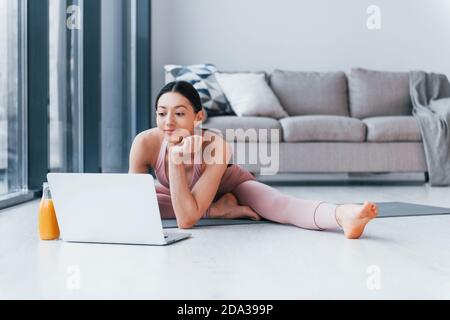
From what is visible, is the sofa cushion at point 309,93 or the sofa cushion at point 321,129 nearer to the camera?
the sofa cushion at point 321,129

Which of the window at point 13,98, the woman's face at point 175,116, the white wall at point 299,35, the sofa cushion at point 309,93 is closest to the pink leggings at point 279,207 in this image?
the woman's face at point 175,116

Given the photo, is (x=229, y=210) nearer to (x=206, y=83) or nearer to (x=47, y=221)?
(x=47, y=221)

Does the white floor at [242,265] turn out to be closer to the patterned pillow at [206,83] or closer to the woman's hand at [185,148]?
the woman's hand at [185,148]

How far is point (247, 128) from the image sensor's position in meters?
4.59

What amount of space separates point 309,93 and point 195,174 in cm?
308

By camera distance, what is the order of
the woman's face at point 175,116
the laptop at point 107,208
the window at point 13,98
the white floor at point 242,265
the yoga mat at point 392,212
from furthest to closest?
the window at point 13,98, the yoga mat at point 392,212, the woman's face at point 175,116, the laptop at point 107,208, the white floor at point 242,265

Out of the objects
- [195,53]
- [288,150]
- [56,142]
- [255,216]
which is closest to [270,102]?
[288,150]

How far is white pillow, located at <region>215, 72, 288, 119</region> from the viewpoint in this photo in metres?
4.88

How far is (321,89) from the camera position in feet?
17.4

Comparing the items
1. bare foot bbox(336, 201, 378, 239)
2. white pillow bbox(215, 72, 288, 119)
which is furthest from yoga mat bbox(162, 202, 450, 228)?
white pillow bbox(215, 72, 288, 119)

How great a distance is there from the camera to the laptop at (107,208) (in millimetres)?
1926

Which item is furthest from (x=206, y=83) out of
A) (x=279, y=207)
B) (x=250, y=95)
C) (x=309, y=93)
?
(x=279, y=207)

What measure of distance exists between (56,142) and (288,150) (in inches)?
63.0

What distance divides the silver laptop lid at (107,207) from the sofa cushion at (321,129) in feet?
8.88
